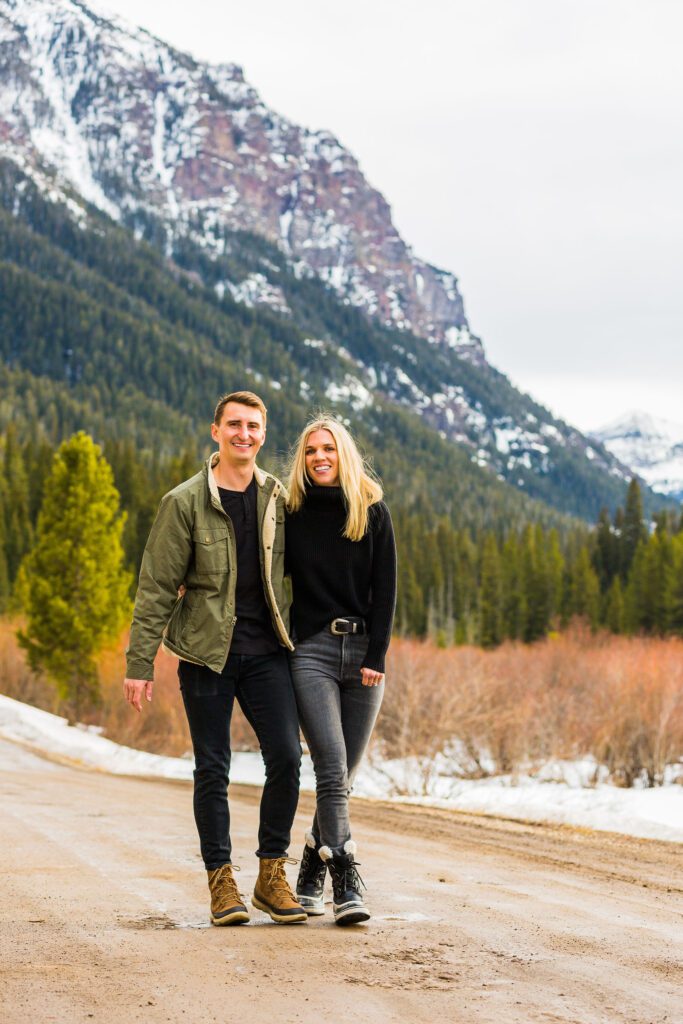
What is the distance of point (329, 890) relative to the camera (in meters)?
6.56

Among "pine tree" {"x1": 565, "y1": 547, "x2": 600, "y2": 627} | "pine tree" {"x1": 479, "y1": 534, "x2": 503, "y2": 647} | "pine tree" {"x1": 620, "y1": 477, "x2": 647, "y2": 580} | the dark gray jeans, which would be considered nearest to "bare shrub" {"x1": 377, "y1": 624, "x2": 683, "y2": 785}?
the dark gray jeans

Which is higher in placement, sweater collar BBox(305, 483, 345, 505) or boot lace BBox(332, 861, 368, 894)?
sweater collar BBox(305, 483, 345, 505)

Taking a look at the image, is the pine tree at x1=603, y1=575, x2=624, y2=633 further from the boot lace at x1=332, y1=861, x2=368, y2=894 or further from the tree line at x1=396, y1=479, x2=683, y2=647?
the boot lace at x1=332, y1=861, x2=368, y2=894

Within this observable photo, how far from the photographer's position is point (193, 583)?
553cm

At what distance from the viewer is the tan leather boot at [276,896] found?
17.7ft

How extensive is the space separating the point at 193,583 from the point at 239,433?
0.75 metres

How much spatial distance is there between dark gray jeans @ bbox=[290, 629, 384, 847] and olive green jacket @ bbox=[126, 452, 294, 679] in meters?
0.17

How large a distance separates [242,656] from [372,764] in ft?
67.3

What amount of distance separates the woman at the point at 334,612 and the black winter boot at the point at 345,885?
1cm

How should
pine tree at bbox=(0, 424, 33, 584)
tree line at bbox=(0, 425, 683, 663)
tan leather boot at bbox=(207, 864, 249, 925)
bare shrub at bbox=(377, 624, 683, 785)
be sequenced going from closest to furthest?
tan leather boot at bbox=(207, 864, 249, 925) < bare shrub at bbox=(377, 624, 683, 785) < tree line at bbox=(0, 425, 683, 663) < pine tree at bbox=(0, 424, 33, 584)

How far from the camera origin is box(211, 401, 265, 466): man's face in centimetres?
563

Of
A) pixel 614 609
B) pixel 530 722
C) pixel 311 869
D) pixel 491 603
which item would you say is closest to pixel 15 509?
pixel 491 603

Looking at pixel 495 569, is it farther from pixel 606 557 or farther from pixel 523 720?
pixel 523 720

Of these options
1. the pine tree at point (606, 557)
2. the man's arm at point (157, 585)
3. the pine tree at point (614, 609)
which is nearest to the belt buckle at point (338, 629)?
the man's arm at point (157, 585)
